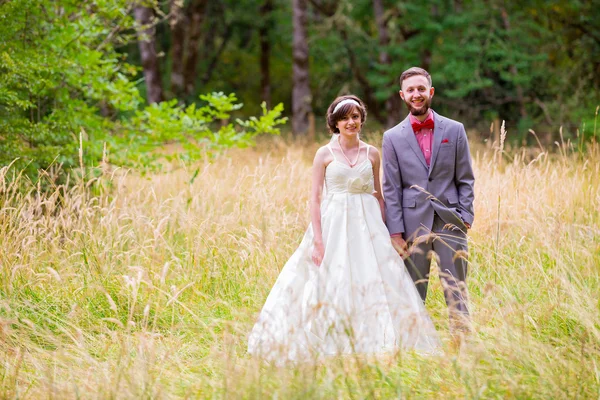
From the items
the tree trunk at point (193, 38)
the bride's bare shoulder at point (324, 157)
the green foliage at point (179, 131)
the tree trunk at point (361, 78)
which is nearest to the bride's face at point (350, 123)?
the bride's bare shoulder at point (324, 157)

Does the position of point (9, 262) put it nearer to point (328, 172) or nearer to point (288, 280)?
point (288, 280)

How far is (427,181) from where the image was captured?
412cm

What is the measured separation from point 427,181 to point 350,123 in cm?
59

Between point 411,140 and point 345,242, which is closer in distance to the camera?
point 411,140

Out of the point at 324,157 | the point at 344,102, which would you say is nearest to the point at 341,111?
the point at 344,102

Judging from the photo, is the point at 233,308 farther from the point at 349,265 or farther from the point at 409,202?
the point at 409,202

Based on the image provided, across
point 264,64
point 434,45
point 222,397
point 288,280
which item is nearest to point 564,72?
point 434,45

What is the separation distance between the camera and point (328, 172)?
433 centimetres

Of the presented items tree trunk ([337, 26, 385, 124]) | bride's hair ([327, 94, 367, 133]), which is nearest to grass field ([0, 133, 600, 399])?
bride's hair ([327, 94, 367, 133])

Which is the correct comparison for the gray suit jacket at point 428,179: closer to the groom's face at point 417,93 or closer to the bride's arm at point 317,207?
the groom's face at point 417,93

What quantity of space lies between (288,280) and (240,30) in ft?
97.1

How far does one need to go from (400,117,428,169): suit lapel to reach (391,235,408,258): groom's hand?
47 centimetres

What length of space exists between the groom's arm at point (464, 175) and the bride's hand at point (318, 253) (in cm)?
86

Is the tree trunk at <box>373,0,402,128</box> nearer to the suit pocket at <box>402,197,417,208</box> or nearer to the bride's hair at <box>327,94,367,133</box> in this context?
the bride's hair at <box>327,94,367,133</box>
